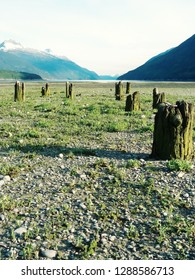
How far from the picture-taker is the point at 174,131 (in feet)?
42.1

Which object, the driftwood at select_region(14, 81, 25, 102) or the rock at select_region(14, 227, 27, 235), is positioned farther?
the driftwood at select_region(14, 81, 25, 102)

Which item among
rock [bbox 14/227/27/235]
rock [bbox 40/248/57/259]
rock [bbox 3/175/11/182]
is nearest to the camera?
rock [bbox 40/248/57/259]

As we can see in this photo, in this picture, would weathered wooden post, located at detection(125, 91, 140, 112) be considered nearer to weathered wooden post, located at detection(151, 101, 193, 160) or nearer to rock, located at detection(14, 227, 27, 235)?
weathered wooden post, located at detection(151, 101, 193, 160)

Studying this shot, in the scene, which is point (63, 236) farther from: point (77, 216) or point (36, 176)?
point (36, 176)

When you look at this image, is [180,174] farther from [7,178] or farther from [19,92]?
[19,92]

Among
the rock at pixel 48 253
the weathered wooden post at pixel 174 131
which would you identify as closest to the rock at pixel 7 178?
the rock at pixel 48 253

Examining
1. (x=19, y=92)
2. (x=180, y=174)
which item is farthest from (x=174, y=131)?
(x=19, y=92)

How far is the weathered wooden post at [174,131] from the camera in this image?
12.9 metres

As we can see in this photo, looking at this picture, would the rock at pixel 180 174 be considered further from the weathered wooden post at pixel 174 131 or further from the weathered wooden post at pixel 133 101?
the weathered wooden post at pixel 133 101

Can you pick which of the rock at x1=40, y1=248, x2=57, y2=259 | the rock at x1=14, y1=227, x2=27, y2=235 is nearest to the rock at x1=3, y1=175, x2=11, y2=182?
the rock at x1=14, y1=227, x2=27, y2=235

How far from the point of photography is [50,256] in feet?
23.3

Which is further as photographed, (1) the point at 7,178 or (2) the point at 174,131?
(2) the point at 174,131

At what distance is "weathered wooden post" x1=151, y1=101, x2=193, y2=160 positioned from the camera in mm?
12859

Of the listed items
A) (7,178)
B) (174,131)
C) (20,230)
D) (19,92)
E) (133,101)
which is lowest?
(20,230)
